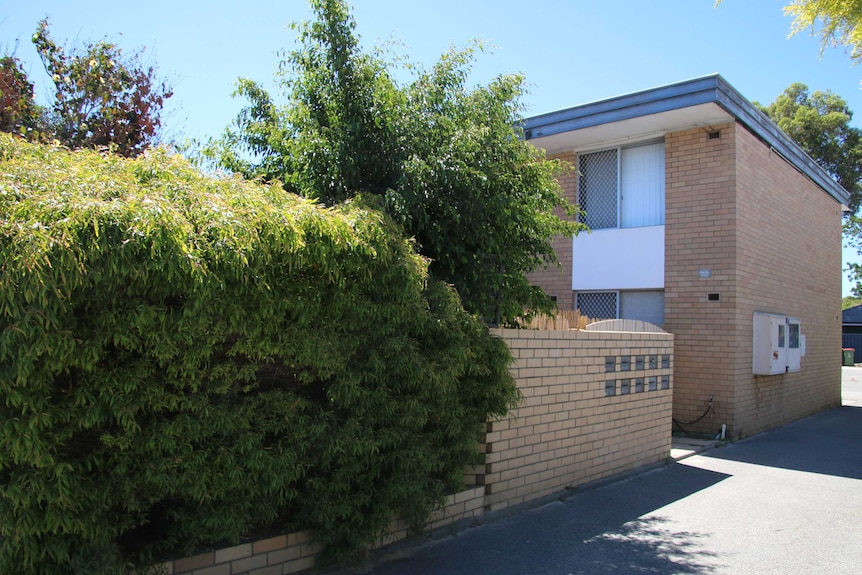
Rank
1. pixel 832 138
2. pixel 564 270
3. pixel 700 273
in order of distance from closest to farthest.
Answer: pixel 700 273 < pixel 564 270 < pixel 832 138

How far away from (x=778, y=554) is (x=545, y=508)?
6.46 feet

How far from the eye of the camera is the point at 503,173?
6145 millimetres

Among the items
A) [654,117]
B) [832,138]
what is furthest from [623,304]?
[832,138]

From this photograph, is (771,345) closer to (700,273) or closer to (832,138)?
(700,273)

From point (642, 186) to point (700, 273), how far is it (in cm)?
198

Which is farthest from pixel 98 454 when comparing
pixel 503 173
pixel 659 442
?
pixel 659 442

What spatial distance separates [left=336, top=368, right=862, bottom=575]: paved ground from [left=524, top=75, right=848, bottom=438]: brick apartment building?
8.16 feet

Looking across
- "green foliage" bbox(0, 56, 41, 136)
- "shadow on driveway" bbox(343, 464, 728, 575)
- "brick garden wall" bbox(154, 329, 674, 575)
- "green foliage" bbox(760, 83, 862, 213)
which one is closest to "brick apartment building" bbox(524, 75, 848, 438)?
"brick garden wall" bbox(154, 329, 674, 575)

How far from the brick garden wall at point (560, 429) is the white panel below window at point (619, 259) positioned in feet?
9.86

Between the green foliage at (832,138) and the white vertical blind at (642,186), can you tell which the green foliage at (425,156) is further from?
the green foliage at (832,138)

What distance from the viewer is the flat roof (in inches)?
398

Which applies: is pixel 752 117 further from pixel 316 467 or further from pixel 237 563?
pixel 237 563

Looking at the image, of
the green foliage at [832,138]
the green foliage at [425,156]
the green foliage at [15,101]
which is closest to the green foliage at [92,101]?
the green foliage at [15,101]

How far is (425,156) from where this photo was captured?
232 inches
